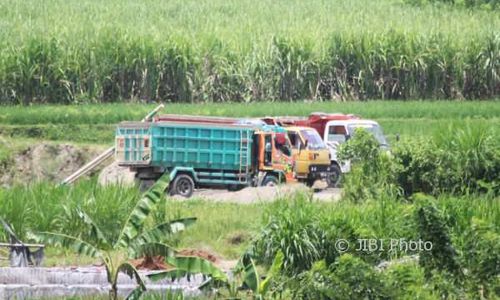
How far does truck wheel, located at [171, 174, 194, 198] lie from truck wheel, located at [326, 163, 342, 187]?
3276 mm

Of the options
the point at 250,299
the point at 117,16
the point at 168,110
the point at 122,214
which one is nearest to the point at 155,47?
the point at 168,110

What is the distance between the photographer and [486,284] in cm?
1445

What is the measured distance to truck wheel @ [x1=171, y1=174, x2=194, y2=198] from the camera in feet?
85.8

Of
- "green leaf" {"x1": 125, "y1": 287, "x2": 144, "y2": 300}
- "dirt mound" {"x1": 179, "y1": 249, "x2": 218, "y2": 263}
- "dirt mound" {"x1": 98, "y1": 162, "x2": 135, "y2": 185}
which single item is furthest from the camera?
"dirt mound" {"x1": 98, "y1": 162, "x2": 135, "y2": 185}

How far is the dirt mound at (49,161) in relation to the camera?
30.0 meters

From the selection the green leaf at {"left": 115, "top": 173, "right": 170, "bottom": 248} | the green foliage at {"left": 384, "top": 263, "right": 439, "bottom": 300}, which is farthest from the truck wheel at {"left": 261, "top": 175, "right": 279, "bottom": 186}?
the green foliage at {"left": 384, "top": 263, "right": 439, "bottom": 300}

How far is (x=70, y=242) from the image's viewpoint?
14.5 m

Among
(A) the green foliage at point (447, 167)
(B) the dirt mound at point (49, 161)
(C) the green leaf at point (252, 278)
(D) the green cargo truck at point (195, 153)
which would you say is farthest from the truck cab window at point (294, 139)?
(C) the green leaf at point (252, 278)

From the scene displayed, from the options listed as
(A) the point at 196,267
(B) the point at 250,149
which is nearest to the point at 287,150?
(B) the point at 250,149

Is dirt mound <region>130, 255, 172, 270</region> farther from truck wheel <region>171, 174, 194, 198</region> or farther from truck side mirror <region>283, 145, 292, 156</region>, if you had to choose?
truck side mirror <region>283, 145, 292, 156</region>

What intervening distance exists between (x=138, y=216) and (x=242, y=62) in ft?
73.6

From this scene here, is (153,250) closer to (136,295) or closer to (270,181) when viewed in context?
(136,295)

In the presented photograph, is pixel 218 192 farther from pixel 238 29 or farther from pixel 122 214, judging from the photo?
pixel 238 29

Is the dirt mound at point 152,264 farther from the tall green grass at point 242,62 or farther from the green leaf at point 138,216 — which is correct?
the tall green grass at point 242,62
